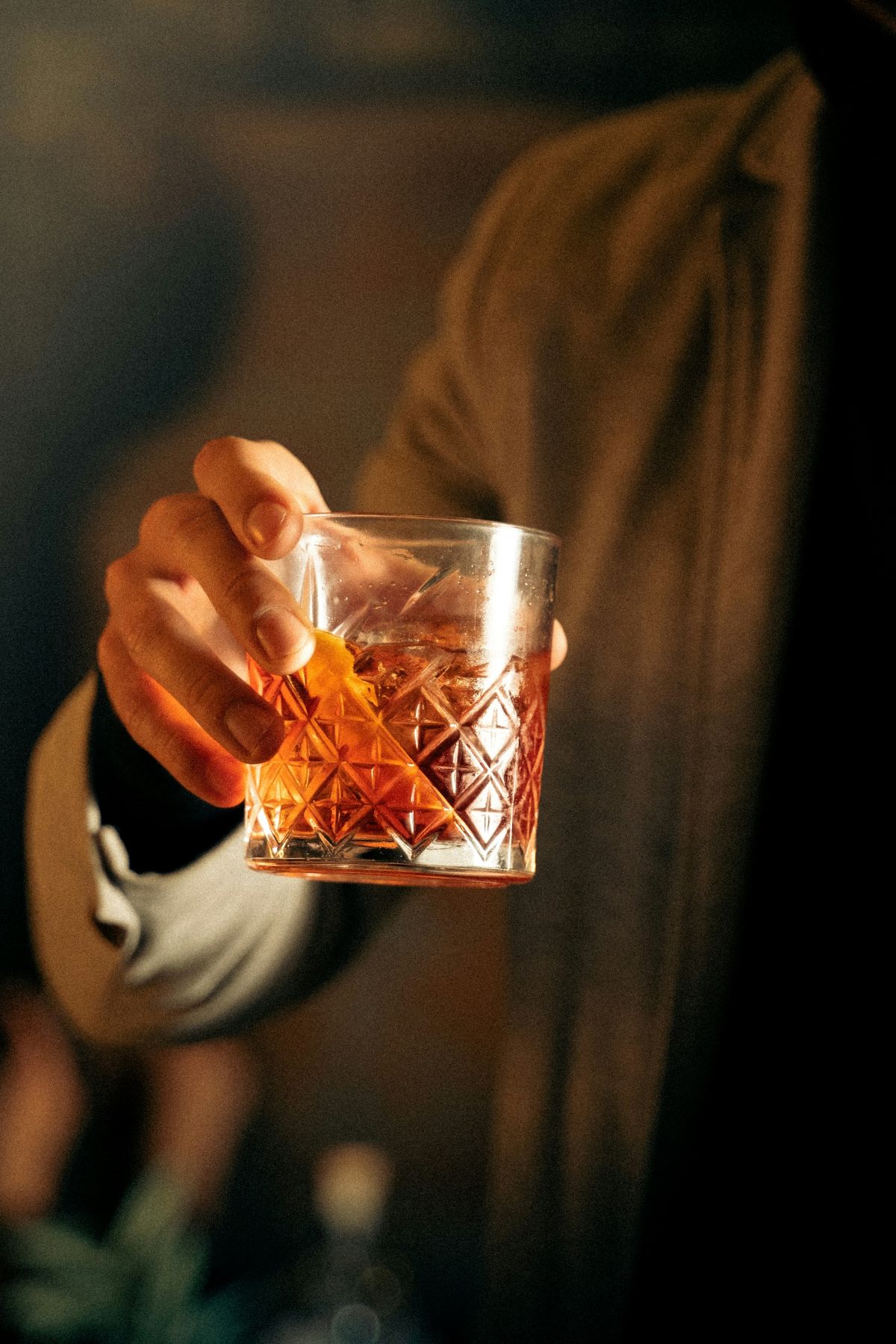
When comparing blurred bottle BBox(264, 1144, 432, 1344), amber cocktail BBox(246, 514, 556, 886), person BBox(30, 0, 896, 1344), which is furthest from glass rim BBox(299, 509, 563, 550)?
blurred bottle BBox(264, 1144, 432, 1344)

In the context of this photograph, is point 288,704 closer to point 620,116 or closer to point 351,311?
point 351,311

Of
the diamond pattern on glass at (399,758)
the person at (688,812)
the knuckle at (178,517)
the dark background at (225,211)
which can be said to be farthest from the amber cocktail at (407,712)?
the dark background at (225,211)

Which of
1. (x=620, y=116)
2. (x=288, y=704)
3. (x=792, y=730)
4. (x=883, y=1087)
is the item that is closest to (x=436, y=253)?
(x=620, y=116)

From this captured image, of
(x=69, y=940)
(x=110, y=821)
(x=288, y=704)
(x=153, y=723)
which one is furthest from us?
(x=69, y=940)

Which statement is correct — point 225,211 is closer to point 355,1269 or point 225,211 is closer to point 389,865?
point 389,865

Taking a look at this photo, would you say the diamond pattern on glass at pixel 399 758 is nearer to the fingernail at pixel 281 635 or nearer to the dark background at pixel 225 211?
the fingernail at pixel 281 635

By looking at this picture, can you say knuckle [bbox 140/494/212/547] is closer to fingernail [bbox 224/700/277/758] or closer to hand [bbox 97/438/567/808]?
hand [bbox 97/438/567/808]
